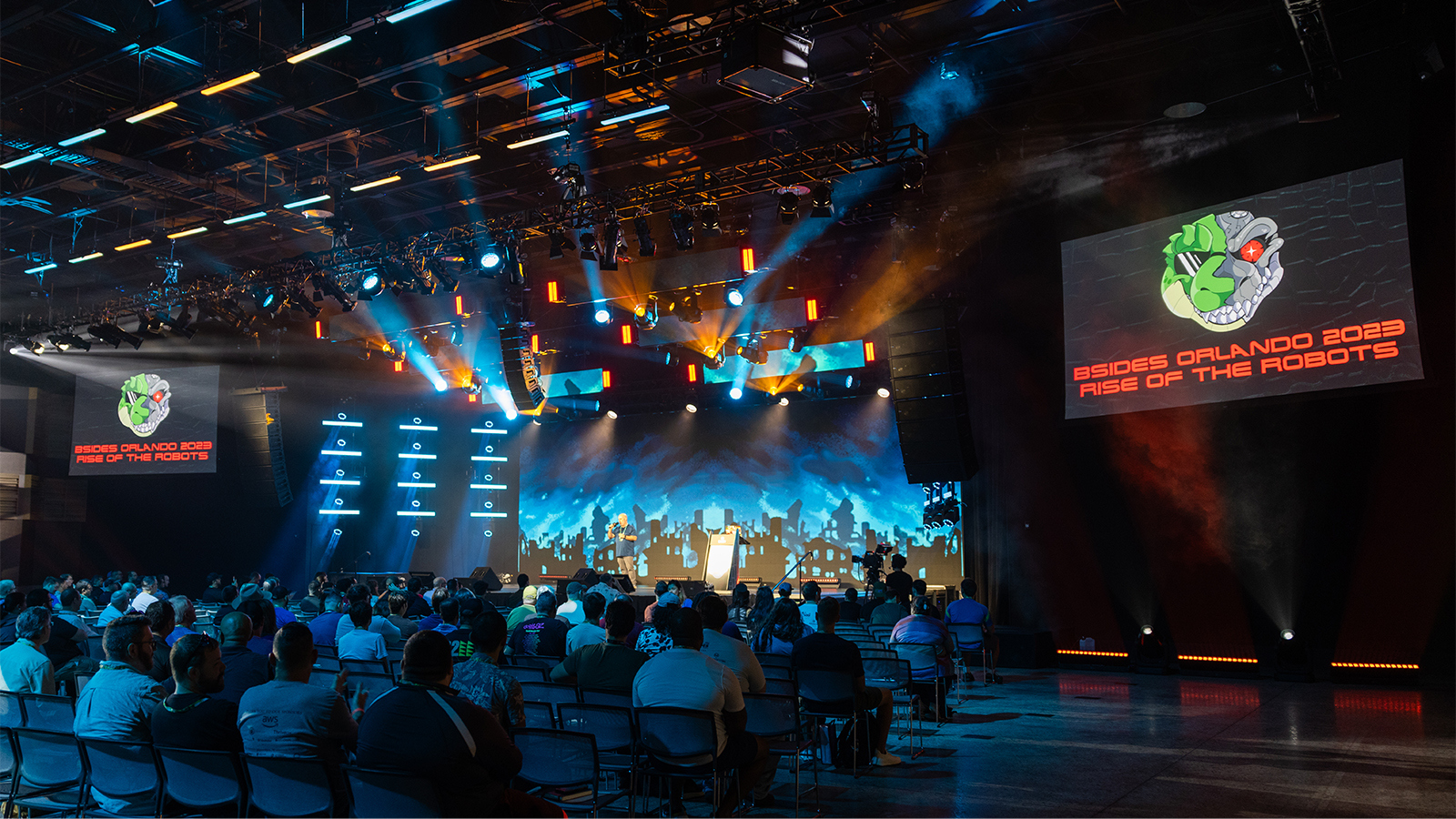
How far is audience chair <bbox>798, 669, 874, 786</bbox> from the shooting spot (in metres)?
5.72

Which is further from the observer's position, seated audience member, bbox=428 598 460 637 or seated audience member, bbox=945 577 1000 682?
seated audience member, bbox=945 577 1000 682

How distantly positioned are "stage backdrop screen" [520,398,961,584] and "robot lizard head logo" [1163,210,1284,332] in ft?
20.8

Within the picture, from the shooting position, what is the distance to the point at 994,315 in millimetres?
12328

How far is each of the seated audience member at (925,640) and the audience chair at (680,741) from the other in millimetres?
Result: 3383

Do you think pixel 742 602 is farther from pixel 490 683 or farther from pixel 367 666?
pixel 490 683

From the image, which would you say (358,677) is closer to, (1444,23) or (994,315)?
(994,315)

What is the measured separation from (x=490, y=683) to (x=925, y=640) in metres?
4.50

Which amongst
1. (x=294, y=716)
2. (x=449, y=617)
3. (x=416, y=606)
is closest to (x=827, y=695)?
(x=449, y=617)

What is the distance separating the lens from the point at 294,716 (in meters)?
A: 3.51

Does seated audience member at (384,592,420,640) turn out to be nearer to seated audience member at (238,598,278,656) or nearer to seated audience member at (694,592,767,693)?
seated audience member at (238,598,278,656)

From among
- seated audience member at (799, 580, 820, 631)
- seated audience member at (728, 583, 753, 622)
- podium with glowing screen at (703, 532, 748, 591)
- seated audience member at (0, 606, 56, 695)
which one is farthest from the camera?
podium with glowing screen at (703, 532, 748, 591)

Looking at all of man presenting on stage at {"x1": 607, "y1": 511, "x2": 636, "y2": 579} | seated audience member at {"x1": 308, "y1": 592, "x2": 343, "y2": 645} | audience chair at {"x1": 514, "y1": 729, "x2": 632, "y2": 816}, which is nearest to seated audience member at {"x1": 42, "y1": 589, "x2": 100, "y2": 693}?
seated audience member at {"x1": 308, "y1": 592, "x2": 343, "y2": 645}

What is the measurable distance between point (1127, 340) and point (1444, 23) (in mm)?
3949

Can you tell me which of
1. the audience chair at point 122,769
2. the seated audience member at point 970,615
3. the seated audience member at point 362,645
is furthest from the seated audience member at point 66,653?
the seated audience member at point 970,615
